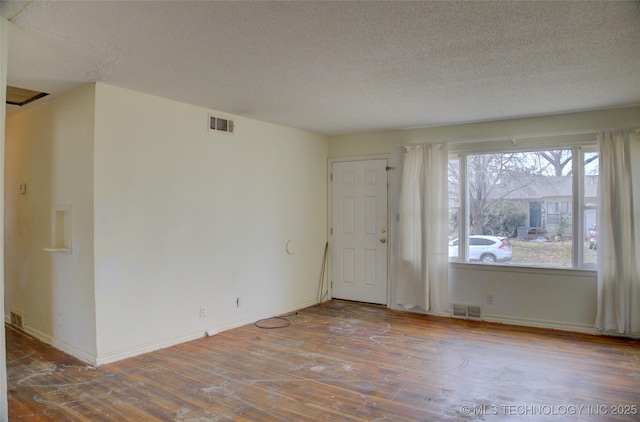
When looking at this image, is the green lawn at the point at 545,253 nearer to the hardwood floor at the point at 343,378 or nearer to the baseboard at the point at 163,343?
the hardwood floor at the point at 343,378

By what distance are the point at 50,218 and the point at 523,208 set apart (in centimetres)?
521

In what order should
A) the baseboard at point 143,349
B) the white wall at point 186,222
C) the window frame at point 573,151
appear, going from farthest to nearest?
1. the window frame at point 573,151
2. the white wall at point 186,222
3. the baseboard at point 143,349

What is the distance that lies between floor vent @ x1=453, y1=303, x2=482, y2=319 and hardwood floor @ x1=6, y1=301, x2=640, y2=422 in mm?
511

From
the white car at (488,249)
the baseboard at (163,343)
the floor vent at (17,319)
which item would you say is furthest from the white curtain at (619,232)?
the floor vent at (17,319)

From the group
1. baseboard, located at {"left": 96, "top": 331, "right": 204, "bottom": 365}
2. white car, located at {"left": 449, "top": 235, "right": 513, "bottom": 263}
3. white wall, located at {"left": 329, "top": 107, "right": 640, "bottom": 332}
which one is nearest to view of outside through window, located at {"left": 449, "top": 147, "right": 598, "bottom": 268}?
white car, located at {"left": 449, "top": 235, "right": 513, "bottom": 263}

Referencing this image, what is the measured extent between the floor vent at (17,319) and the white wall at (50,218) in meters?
0.07

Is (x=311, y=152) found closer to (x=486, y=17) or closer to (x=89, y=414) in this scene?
(x=486, y=17)

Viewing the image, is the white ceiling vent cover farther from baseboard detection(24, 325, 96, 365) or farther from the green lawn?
the green lawn

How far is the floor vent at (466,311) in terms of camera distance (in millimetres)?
5117

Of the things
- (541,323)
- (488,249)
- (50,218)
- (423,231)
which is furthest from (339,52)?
(541,323)

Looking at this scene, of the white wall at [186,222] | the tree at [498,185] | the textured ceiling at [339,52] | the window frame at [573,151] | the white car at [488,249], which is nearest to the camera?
the textured ceiling at [339,52]

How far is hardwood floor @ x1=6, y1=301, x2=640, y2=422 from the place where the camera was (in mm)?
2730

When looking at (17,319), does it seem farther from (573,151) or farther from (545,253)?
(573,151)

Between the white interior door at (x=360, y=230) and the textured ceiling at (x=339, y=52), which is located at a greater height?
the textured ceiling at (x=339, y=52)
